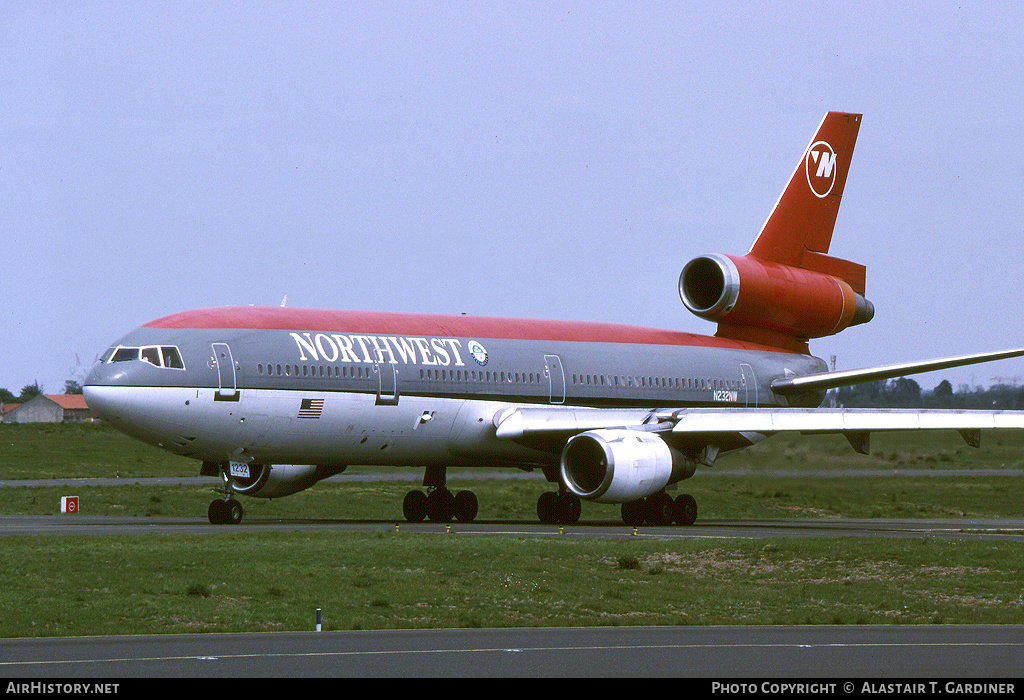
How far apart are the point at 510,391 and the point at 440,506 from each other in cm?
370

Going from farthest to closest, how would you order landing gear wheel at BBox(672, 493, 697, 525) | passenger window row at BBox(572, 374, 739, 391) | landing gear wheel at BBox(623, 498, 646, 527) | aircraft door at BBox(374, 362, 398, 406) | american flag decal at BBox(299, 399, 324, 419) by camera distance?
passenger window row at BBox(572, 374, 739, 391)
landing gear wheel at BBox(672, 493, 697, 525)
landing gear wheel at BBox(623, 498, 646, 527)
aircraft door at BBox(374, 362, 398, 406)
american flag decal at BBox(299, 399, 324, 419)

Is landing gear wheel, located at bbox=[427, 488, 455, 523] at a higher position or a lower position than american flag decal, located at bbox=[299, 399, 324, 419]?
lower

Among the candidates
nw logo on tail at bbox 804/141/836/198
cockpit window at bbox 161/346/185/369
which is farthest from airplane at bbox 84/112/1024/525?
nw logo on tail at bbox 804/141/836/198

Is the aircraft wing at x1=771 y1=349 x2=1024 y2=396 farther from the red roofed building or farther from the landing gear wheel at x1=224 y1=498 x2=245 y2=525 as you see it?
the red roofed building

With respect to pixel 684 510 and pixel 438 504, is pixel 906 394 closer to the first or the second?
pixel 684 510

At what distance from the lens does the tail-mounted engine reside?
39844mm

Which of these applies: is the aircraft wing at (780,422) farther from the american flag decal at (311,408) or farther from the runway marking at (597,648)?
the runway marking at (597,648)

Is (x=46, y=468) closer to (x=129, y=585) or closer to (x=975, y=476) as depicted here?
(x=975, y=476)

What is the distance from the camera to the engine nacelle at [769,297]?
131 ft

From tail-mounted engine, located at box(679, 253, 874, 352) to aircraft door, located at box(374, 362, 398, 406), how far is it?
10913 millimetres

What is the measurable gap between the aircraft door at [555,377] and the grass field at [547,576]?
4.39 m

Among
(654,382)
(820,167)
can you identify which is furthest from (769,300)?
(820,167)

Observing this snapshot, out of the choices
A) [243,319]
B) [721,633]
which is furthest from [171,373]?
[721,633]

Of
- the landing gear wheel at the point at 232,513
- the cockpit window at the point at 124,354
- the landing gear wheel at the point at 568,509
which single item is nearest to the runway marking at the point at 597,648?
the cockpit window at the point at 124,354
